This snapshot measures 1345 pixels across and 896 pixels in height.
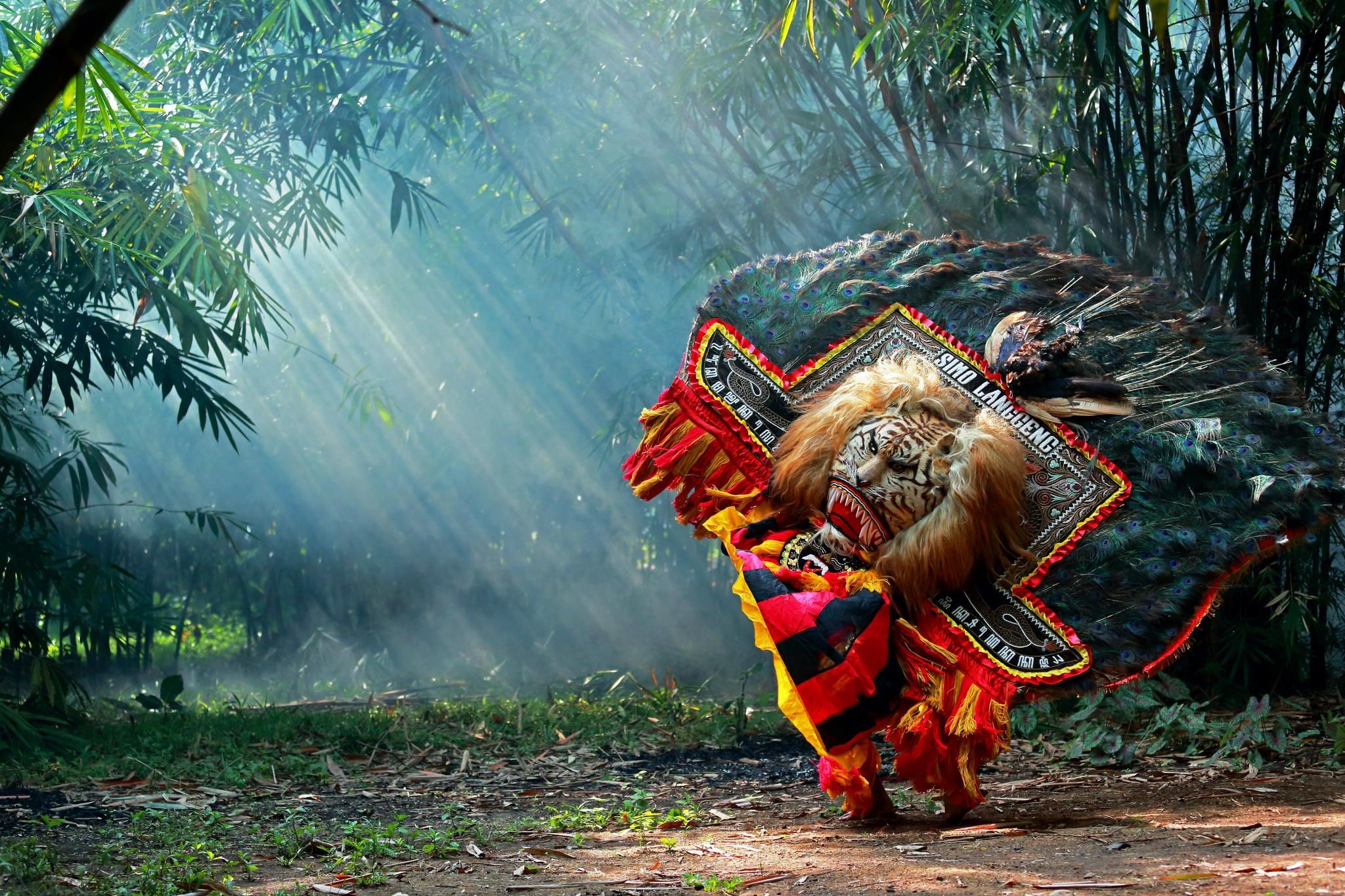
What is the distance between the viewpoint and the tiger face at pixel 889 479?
7.49ft

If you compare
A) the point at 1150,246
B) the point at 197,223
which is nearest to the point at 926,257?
the point at 1150,246

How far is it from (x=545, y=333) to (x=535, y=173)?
102 centimetres

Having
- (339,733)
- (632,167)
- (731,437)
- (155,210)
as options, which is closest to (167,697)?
(339,733)

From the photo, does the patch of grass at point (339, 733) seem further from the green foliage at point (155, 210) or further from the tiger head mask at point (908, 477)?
the tiger head mask at point (908, 477)

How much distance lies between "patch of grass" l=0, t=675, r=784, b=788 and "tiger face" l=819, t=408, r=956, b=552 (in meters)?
1.85

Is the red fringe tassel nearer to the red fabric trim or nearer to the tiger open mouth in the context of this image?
the red fabric trim

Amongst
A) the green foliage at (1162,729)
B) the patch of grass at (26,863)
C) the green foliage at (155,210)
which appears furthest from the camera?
the green foliage at (155,210)

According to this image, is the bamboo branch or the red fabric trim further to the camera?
the red fabric trim

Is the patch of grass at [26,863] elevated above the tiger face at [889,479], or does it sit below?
below

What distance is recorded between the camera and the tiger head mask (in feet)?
7.26

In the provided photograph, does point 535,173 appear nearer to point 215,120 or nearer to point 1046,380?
point 215,120

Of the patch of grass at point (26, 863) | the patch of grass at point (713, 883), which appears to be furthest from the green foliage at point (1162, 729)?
the patch of grass at point (26, 863)

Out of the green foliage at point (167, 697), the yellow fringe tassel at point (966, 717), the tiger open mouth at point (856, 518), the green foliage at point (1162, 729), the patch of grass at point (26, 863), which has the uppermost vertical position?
the tiger open mouth at point (856, 518)

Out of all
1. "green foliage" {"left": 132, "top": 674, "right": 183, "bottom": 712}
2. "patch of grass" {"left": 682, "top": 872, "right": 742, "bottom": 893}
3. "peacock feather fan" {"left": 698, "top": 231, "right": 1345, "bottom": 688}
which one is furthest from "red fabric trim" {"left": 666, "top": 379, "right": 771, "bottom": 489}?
"green foliage" {"left": 132, "top": 674, "right": 183, "bottom": 712}
